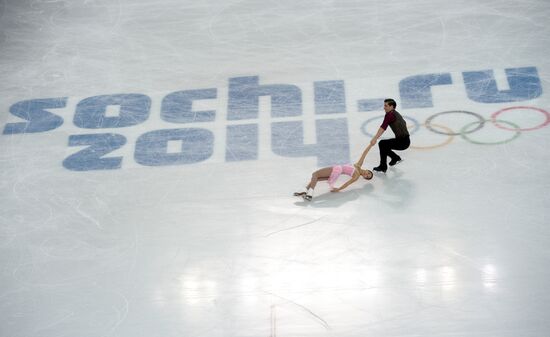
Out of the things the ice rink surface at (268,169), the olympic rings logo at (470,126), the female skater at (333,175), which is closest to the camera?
the ice rink surface at (268,169)

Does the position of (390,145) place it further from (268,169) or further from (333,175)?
(268,169)

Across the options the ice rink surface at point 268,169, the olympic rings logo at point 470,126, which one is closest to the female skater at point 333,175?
the ice rink surface at point 268,169

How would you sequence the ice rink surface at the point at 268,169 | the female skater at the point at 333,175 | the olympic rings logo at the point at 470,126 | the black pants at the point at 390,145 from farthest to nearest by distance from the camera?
the olympic rings logo at the point at 470,126 → the black pants at the point at 390,145 → the female skater at the point at 333,175 → the ice rink surface at the point at 268,169

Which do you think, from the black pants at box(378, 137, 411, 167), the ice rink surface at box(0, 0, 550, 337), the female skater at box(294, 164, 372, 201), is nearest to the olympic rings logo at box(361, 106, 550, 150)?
the ice rink surface at box(0, 0, 550, 337)

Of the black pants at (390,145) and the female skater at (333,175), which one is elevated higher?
the black pants at (390,145)

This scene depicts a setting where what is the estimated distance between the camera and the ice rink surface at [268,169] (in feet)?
34.3

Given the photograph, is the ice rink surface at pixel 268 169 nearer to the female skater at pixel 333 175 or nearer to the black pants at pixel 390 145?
the female skater at pixel 333 175

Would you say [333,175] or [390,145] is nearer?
[333,175]

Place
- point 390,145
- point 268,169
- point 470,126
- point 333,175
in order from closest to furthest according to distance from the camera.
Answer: point 333,175 → point 390,145 → point 268,169 → point 470,126

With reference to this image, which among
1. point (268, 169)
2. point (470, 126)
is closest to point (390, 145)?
point (470, 126)

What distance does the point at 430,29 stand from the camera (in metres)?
15.8

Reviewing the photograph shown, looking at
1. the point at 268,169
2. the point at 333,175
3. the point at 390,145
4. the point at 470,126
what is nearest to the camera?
the point at 333,175

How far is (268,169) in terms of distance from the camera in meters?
13.0

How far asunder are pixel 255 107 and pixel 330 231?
3.67 meters
